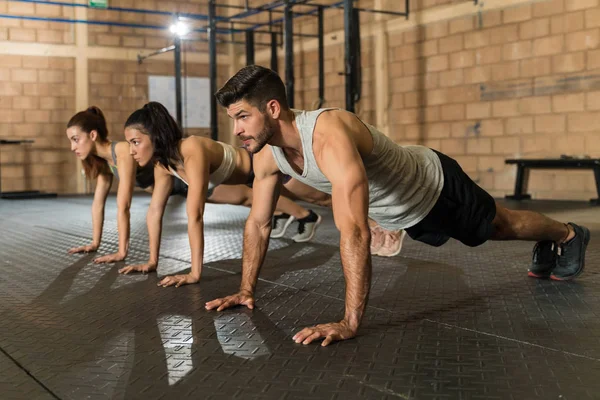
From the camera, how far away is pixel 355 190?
1895 mm

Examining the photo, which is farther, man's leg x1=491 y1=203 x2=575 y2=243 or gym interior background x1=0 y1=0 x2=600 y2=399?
man's leg x1=491 y1=203 x2=575 y2=243

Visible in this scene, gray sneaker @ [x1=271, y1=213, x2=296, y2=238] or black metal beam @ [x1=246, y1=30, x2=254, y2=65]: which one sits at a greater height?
black metal beam @ [x1=246, y1=30, x2=254, y2=65]

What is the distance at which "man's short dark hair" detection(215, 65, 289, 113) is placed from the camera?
2.04 m

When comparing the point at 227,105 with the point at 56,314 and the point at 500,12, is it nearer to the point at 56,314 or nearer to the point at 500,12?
the point at 56,314

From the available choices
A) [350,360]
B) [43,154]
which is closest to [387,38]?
[43,154]

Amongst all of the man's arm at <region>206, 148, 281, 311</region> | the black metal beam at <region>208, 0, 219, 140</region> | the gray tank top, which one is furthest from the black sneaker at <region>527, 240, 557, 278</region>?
the black metal beam at <region>208, 0, 219, 140</region>

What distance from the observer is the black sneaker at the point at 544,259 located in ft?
9.42

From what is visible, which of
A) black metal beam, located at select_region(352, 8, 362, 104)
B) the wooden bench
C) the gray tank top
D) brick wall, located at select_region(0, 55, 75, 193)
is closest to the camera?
the gray tank top

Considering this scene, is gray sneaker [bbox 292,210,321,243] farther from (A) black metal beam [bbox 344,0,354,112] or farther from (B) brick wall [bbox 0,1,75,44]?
(B) brick wall [bbox 0,1,75,44]

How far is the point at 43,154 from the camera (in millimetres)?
10672

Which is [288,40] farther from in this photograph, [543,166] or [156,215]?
[156,215]

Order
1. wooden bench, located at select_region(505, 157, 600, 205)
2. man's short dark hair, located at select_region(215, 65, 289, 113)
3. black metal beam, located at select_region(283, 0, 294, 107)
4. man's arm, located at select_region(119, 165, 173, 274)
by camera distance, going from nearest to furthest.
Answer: man's short dark hair, located at select_region(215, 65, 289, 113)
man's arm, located at select_region(119, 165, 173, 274)
wooden bench, located at select_region(505, 157, 600, 205)
black metal beam, located at select_region(283, 0, 294, 107)

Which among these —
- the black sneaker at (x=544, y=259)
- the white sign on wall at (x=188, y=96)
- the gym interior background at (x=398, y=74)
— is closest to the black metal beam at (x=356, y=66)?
the gym interior background at (x=398, y=74)

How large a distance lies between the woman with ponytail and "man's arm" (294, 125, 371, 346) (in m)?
1.75
